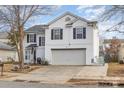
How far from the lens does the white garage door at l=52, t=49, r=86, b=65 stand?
2812 centimetres

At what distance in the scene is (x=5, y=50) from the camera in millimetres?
29500

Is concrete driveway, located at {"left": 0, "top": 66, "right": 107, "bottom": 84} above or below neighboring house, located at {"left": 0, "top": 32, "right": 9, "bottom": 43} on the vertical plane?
below

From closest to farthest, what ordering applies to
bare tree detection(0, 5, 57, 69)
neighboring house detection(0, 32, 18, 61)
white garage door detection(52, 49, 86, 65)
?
bare tree detection(0, 5, 57, 69) → neighboring house detection(0, 32, 18, 61) → white garage door detection(52, 49, 86, 65)

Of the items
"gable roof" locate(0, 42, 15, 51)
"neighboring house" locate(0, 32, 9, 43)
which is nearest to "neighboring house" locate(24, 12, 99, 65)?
"gable roof" locate(0, 42, 15, 51)

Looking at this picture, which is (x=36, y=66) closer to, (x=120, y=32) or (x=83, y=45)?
(x=83, y=45)

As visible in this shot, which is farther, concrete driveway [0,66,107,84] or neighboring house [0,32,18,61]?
neighboring house [0,32,18,61]

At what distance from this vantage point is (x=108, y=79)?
22516 millimetres

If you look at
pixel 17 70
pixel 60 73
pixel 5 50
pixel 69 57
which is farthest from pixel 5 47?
pixel 60 73

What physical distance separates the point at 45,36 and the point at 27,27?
15.0 feet

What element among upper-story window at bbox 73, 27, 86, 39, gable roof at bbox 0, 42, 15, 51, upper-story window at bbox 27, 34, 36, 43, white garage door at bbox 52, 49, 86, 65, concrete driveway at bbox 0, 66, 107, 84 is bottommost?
concrete driveway at bbox 0, 66, 107, 84

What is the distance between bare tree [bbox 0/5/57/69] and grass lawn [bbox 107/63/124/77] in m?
5.52

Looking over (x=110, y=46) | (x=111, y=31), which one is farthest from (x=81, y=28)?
(x=111, y=31)

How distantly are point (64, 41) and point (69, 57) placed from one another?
3061mm

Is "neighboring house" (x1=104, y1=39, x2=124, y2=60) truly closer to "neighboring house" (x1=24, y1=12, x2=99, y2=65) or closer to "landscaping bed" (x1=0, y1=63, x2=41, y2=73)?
"neighboring house" (x1=24, y1=12, x2=99, y2=65)
